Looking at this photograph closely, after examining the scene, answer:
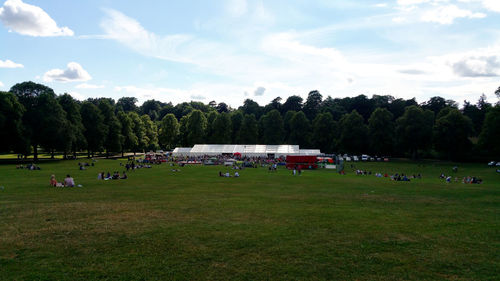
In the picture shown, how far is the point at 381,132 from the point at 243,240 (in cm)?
7465

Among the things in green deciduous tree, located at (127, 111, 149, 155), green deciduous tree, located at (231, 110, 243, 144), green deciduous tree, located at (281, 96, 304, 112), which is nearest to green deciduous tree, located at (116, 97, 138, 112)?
green deciduous tree, located at (127, 111, 149, 155)

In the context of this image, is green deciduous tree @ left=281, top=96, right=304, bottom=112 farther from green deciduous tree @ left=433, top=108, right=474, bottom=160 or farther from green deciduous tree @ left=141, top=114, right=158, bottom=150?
green deciduous tree @ left=433, top=108, right=474, bottom=160

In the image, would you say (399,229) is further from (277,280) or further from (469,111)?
(469,111)

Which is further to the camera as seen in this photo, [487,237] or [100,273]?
[487,237]

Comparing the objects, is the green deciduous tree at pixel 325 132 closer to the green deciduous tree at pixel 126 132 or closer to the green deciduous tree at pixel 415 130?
the green deciduous tree at pixel 415 130

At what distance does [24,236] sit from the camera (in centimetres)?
1106

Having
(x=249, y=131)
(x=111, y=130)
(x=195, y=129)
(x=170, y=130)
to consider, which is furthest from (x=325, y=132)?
(x=111, y=130)

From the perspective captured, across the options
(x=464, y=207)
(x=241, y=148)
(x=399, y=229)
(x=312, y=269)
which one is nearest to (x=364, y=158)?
(x=241, y=148)

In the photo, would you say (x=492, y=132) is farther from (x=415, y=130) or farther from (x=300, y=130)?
(x=300, y=130)

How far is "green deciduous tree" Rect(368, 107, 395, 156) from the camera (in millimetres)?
78312

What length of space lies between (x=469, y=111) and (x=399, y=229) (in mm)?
97943

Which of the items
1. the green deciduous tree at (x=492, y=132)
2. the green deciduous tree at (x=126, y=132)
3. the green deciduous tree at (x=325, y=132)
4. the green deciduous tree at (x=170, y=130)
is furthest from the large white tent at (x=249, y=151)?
the green deciduous tree at (x=492, y=132)

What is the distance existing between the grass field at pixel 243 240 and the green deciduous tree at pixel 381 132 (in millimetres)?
62543

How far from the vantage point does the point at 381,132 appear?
78.4 metres
